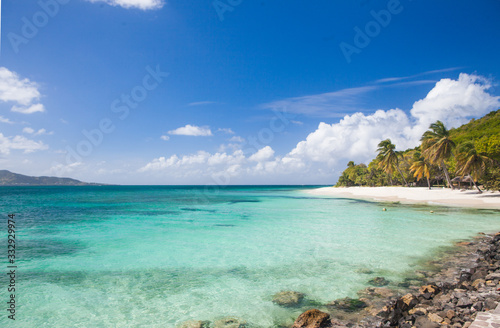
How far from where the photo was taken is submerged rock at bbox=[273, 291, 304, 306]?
6.58 metres

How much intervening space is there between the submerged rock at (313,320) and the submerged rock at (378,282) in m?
2.83

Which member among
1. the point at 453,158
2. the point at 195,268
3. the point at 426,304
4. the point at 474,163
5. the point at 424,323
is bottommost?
the point at 195,268

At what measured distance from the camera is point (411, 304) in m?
5.68

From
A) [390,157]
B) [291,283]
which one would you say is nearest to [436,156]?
[390,157]

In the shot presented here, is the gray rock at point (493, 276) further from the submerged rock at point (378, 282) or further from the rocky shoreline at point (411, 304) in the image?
the submerged rock at point (378, 282)

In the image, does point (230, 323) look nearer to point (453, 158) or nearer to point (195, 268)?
point (195, 268)

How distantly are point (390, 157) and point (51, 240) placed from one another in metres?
57.0

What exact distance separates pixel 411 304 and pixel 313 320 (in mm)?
2192

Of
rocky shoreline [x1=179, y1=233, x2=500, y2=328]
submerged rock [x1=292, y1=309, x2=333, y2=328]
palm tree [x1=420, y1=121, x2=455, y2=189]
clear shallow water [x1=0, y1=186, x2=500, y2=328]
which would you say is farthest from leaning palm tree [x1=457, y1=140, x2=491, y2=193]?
submerged rock [x1=292, y1=309, x2=333, y2=328]

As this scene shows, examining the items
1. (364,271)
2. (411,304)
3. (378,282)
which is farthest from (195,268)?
(411,304)

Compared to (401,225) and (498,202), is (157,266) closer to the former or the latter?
(401,225)

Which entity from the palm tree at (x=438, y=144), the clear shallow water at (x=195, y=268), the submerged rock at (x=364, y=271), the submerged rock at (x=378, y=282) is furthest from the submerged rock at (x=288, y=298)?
the palm tree at (x=438, y=144)

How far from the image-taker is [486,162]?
1309 inches

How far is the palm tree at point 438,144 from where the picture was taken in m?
38.0
